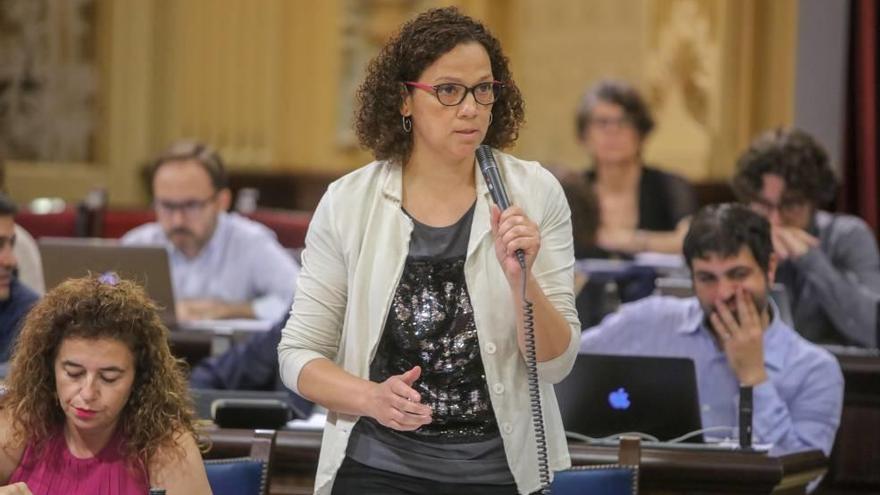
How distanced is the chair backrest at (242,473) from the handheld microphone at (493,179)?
0.80 m

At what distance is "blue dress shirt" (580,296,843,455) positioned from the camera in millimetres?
3742

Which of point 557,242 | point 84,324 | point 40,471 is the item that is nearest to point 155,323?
point 84,324

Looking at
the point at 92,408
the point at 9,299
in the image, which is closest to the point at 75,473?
the point at 92,408

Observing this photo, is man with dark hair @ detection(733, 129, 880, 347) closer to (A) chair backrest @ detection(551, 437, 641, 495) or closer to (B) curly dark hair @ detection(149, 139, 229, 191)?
(B) curly dark hair @ detection(149, 139, 229, 191)

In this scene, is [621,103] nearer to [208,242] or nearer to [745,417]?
[208,242]

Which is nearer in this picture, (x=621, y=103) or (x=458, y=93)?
(x=458, y=93)

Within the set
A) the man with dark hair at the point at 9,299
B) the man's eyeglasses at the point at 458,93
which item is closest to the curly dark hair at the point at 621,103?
the man with dark hair at the point at 9,299

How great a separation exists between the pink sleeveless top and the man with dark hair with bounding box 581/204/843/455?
1585 mm

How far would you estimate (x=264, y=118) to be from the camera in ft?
29.5

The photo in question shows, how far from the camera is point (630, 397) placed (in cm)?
353

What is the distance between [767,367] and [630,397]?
0.48m

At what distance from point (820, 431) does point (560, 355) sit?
157 cm

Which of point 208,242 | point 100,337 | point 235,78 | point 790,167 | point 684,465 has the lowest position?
point 684,465

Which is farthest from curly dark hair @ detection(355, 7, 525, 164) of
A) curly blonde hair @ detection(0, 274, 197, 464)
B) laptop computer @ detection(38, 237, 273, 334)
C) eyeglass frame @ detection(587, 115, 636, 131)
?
eyeglass frame @ detection(587, 115, 636, 131)
